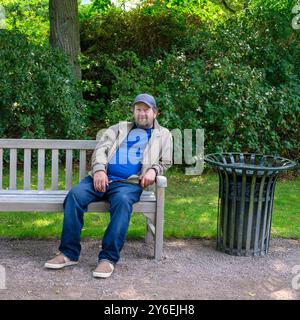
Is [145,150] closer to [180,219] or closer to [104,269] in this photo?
[104,269]

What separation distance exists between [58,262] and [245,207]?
1.76 m

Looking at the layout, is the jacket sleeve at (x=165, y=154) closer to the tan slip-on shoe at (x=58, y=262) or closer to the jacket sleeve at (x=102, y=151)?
the jacket sleeve at (x=102, y=151)

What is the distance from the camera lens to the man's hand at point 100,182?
16.6 ft

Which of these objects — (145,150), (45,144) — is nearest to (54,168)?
(45,144)

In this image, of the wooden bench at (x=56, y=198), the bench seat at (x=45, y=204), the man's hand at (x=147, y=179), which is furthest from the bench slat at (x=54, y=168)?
the man's hand at (x=147, y=179)

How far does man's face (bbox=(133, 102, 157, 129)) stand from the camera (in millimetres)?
5375

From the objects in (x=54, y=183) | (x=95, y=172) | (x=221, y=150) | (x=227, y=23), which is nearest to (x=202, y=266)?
(x=95, y=172)

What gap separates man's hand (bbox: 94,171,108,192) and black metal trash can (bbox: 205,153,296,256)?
100cm

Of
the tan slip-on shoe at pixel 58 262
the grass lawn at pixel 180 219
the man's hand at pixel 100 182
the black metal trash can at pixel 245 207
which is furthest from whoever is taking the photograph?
the grass lawn at pixel 180 219

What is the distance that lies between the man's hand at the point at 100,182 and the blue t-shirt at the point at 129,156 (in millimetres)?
157

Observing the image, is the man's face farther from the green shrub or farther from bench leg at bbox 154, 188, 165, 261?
the green shrub

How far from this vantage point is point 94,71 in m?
10.8

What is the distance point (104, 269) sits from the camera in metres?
4.77

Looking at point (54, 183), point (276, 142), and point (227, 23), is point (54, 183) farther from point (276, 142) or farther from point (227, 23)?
point (227, 23)
